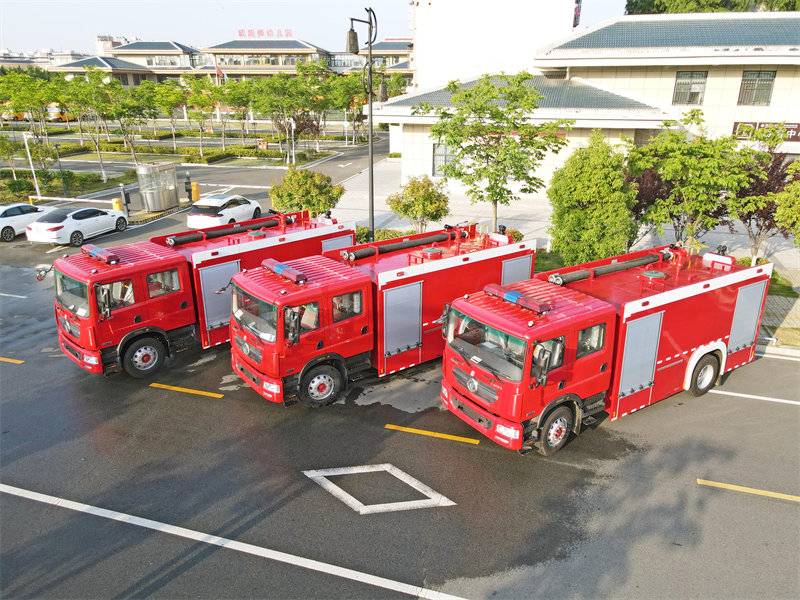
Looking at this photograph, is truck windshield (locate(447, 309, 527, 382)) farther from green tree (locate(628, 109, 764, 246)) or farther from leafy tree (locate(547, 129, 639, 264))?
green tree (locate(628, 109, 764, 246))

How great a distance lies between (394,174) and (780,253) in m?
24.6

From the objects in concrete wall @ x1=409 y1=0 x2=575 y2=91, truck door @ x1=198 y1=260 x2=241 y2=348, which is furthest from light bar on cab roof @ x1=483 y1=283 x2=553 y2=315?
concrete wall @ x1=409 y1=0 x2=575 y2=91

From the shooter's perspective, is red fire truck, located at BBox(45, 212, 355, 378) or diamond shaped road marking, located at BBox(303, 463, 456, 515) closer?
diamond shaped road marking, located at BBox(303, 463, 456, 515)

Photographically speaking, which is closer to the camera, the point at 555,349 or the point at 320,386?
the point at 555,349

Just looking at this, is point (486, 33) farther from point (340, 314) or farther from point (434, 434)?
point (434, 434)

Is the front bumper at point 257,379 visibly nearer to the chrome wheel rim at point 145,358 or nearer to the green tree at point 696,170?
the chrome wheel rim at point 145,358

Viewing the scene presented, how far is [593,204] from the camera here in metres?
16.1

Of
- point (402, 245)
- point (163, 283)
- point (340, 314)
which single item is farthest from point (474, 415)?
point (163, 283)

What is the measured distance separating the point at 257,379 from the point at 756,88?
34471 mm

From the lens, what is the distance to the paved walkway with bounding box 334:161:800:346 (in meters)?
16.4

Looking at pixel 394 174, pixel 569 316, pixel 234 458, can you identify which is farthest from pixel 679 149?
pixel 394 174

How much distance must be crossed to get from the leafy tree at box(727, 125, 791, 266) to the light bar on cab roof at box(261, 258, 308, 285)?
12.4 m

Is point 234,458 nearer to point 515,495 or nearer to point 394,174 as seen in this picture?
point 515,495

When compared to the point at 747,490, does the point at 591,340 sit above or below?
above
